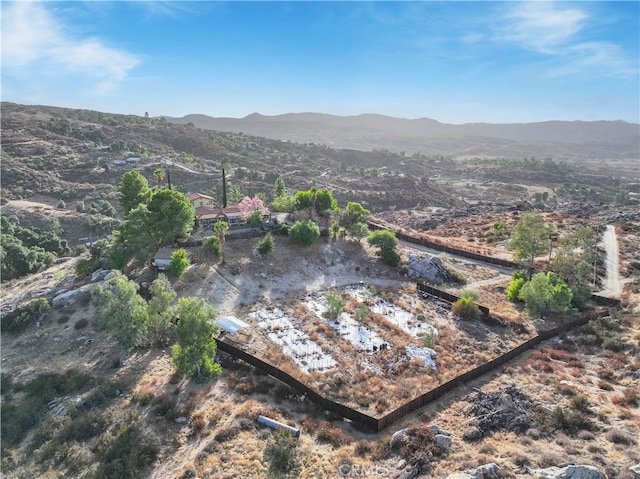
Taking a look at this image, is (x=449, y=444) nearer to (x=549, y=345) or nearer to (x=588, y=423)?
(x=588, y=423)

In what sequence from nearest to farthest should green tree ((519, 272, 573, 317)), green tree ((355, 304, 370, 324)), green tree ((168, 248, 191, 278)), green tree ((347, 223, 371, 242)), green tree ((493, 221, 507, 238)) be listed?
green tree ((355, 304, 370, 324)), green tree ((168, 248, 191, 278)), green tree ((519, 272, 573, 317)), green tree ((347, 223, 371, 242)), green tree ((493, 221, 507, 238))

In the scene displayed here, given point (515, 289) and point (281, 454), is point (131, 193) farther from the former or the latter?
point (515, 289)

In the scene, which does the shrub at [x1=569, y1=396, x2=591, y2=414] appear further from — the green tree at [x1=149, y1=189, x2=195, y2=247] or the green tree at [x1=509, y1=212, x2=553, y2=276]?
the green tree at [x1=149, y1=189, x2=195, y2=247]

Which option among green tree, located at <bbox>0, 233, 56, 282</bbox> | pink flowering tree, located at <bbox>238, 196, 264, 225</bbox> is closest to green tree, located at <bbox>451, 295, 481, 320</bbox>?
pink flowering tree, located at <bbox>238, 196, 264, 225</bbox>

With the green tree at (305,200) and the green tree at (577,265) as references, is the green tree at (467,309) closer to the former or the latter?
the green tree at (577,265)

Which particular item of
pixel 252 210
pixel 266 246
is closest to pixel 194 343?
pixel 266 246

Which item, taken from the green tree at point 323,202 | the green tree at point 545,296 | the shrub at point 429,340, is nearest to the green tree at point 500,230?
the green tree at point 545,296

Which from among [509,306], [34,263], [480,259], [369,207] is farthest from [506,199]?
[34,263]
